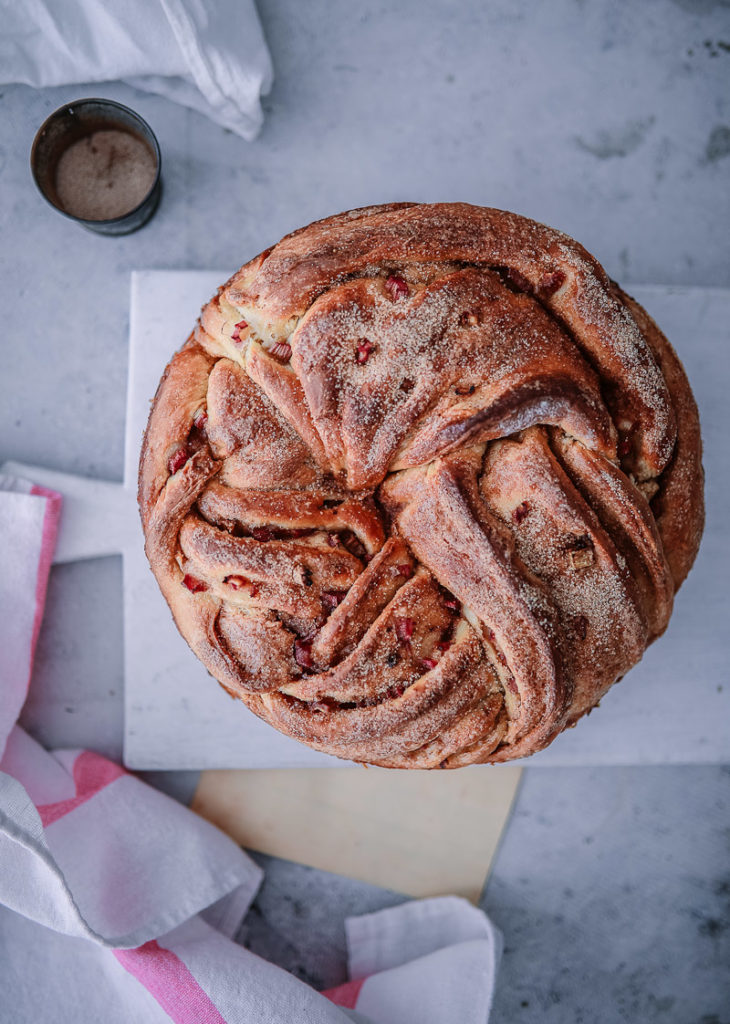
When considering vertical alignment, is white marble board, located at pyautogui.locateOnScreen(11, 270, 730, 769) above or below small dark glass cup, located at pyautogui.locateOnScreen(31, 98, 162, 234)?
below

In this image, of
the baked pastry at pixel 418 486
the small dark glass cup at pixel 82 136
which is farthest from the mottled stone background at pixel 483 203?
the baked pastry at pixel 418 486

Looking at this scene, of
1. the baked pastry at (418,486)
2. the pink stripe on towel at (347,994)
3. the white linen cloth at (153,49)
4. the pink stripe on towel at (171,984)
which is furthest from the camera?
the pink stripe on towel at (347,994)

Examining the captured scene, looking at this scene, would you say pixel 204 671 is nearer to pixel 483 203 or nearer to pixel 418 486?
pixel 418 486

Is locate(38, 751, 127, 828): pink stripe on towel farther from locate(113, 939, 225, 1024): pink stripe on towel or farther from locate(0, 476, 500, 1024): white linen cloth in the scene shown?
locate(113, 939, 225, 1024): pink stripe on towel

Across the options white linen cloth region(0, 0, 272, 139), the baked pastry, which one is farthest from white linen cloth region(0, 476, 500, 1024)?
white linen cloth region(0, 0, 272, 139)

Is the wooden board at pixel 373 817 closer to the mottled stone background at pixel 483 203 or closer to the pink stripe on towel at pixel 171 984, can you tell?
the mottled stone background at pixel 483 203

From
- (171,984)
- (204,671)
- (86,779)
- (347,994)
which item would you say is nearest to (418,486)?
(204,671)
